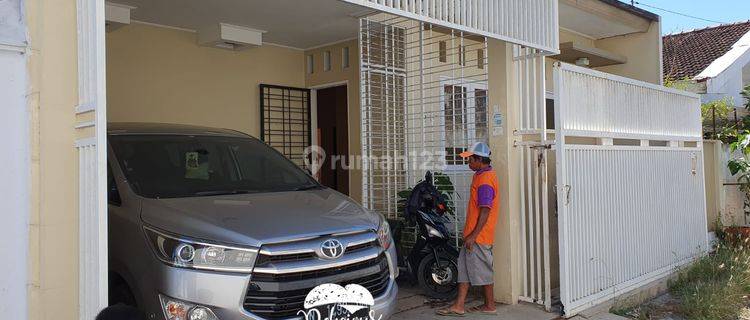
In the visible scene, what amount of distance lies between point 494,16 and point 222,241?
126 inches

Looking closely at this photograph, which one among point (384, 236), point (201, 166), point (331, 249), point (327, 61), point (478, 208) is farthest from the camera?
point (327, 61)

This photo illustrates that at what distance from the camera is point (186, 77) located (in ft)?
25.7

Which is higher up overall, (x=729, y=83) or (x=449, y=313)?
(x=729, y=83)

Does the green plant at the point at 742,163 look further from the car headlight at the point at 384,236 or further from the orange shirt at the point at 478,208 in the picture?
the car headlight at the point at 384,236

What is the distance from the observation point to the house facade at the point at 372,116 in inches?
122

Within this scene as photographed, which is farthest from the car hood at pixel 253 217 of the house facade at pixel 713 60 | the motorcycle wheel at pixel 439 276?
the house facade at pixel 713 60

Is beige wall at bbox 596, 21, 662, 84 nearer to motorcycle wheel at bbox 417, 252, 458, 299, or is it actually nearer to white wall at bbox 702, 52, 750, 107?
motorcycle wheel at bbox 417, 252, 458, 299

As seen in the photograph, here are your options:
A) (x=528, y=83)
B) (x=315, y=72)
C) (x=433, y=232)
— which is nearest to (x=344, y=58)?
(x=315, y=72)

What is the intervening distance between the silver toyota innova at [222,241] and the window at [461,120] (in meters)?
2.66

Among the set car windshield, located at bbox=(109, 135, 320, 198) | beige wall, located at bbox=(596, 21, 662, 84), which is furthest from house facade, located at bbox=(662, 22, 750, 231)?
car windshield, located at bbox=(109, 135, 320, 198)

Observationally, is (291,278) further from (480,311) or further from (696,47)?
(696,47)

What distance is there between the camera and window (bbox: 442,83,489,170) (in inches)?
275

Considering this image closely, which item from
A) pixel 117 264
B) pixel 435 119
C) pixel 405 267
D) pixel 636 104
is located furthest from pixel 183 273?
pixel 636 104

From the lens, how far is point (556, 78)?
5.62m
